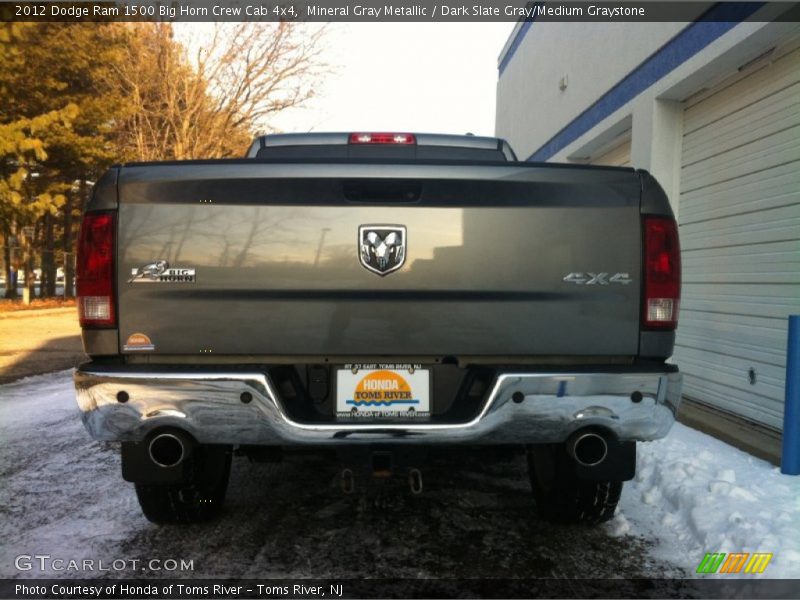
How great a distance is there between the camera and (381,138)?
3828 mm

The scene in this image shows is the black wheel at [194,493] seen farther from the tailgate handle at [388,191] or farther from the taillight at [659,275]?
the taillight at [659,275]

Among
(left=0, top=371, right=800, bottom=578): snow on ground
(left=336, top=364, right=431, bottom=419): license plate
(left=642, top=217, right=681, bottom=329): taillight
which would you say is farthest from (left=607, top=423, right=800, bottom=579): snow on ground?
(left=336, top=364, right=431, bottom=419): license plate

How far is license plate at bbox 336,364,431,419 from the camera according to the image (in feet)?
7.86

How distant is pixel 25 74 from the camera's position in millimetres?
17500

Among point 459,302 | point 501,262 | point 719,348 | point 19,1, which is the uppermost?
point 19,1

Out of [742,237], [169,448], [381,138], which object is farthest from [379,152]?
[742,237]

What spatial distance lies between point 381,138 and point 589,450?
2.28 meters

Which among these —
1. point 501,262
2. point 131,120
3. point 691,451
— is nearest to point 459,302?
point 501,262

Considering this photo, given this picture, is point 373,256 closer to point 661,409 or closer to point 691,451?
point 661,409

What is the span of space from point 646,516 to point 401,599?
1.60m

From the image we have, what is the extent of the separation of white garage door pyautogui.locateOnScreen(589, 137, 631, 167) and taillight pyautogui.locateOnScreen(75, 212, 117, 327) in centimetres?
697

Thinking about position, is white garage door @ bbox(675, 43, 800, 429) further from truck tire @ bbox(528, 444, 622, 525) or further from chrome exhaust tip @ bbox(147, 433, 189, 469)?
chrome exhaust tip @ bbox(147, 433, 189, 469)

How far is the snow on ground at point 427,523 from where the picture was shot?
2.69 m

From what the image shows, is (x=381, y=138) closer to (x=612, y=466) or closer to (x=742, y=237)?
(x=612, y=466)
